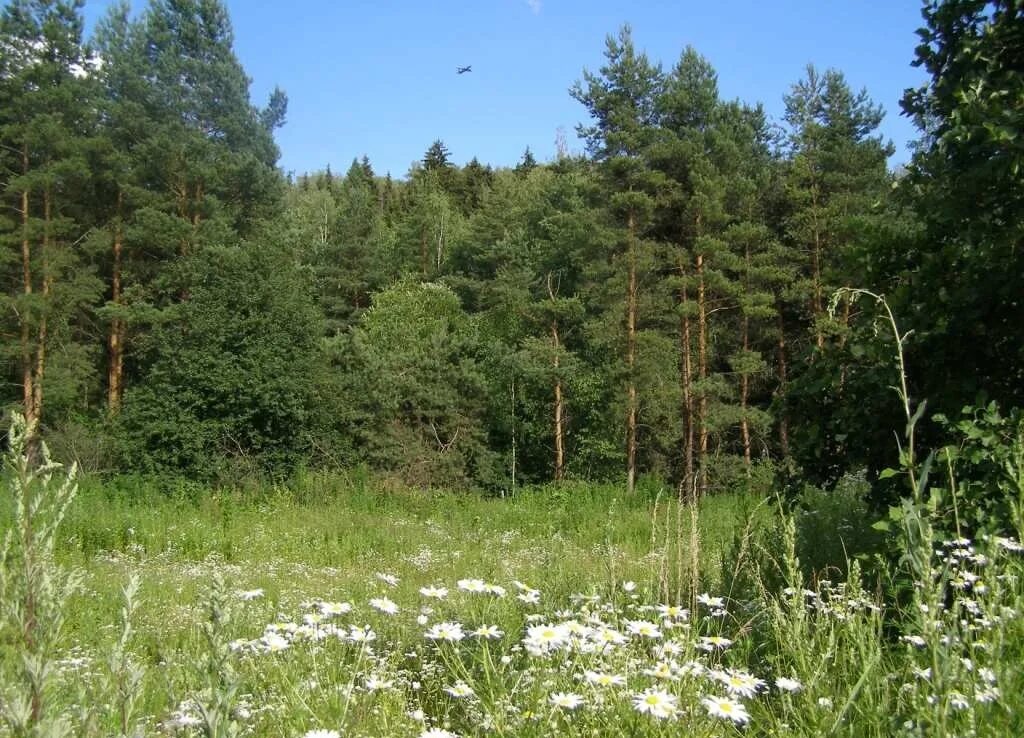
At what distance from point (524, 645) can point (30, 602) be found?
172 cm

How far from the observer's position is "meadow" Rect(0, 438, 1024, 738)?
132 cm

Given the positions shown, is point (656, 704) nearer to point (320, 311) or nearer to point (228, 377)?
point (228, 377)

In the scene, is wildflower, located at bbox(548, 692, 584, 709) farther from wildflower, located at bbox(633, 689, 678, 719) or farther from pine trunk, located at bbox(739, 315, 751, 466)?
pine trunk, located at bbox(739, 315, 751, 466)

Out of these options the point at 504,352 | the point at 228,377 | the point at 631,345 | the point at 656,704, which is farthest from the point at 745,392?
the point at 656,704

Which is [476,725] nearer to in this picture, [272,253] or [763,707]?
[763,707]

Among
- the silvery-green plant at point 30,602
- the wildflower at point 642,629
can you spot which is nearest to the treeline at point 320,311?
the wildflower at point 642,629

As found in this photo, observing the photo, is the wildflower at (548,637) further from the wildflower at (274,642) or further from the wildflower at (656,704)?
the wildflower at (274,642)

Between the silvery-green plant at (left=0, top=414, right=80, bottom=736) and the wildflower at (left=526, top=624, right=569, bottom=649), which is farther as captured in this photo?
the wildflower at (left=526, top=624, right=569, bottom=649)

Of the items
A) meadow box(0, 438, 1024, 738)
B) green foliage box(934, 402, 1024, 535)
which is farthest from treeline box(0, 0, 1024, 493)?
green foliage box(934, 402, 1024, 535)

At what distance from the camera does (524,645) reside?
2.62 m

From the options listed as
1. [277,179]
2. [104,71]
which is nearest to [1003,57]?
[277,179]

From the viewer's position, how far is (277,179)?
22766 millimetres

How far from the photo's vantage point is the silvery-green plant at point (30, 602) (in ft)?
3.82

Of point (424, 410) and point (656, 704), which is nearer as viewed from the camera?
point (656, 704)
